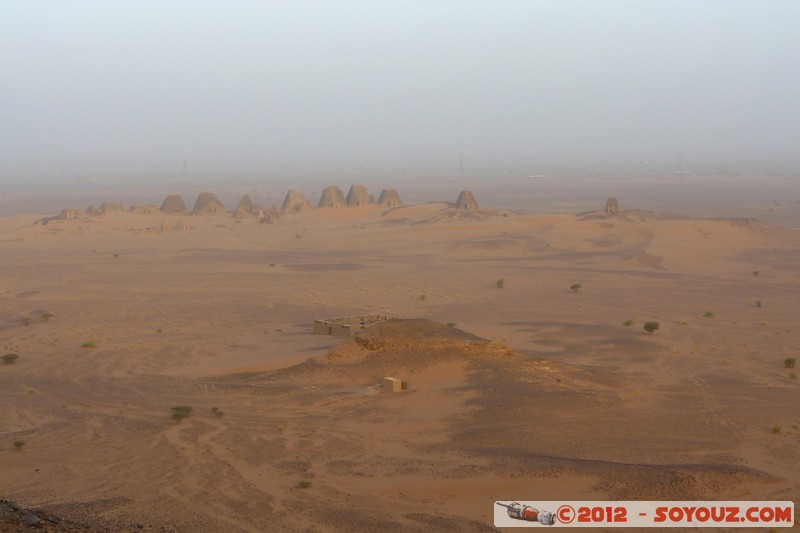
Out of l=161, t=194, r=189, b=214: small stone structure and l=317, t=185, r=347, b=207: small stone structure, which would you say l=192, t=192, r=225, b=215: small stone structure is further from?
l=317, t=185, r=347, b=207: small stone structure

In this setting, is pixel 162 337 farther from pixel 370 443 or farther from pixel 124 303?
pixel 370 443

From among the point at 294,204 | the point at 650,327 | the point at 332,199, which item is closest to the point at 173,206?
the point at 294,204

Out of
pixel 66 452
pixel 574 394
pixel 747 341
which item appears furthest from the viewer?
pixel 747 341

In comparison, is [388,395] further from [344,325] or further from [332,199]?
[332,199]

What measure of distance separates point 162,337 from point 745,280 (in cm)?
2295

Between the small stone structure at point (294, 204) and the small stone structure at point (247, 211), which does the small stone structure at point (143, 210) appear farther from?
the small stone structure at point (294, 204)

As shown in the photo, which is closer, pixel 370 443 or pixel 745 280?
pixel 370 443

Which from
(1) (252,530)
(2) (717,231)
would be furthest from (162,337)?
(2) (717,231)

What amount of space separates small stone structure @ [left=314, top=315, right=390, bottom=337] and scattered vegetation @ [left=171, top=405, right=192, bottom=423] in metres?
6.34

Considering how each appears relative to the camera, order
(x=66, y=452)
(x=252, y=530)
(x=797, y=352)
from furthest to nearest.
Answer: (x=797, y=352)
(x=66, y=452)
(x=252, y=530)

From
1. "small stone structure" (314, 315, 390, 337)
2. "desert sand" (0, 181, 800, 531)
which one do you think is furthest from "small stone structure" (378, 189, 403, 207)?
"small stone structure" (314, 315, 390, 337)

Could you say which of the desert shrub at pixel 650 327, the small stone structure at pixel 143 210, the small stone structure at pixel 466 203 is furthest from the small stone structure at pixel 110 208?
the desert shrub at pixel 650 327

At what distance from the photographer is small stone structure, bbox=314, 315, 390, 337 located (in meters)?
22.5

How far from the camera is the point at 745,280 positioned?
3616 centimetres
